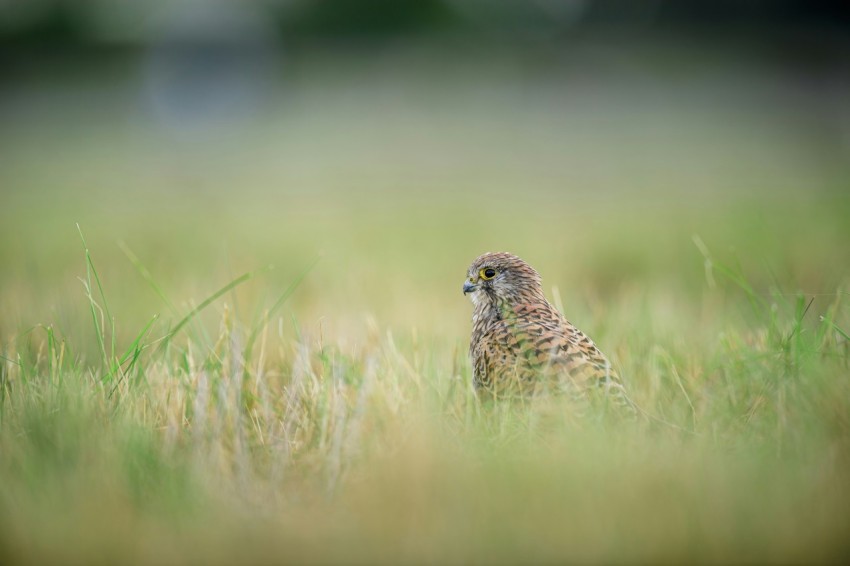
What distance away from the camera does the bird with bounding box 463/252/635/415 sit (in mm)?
2467

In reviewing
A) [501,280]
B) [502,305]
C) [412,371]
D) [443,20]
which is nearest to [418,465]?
[412,371]

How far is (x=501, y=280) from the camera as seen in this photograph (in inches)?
130

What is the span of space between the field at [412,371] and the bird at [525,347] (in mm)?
165

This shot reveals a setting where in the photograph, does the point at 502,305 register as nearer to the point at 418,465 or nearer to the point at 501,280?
the point at 501,280

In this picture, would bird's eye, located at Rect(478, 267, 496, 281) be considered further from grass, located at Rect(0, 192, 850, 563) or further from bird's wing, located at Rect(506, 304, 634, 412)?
grass, located at Rect(0, 192, 850, 563)

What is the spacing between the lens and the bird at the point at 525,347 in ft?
8.09

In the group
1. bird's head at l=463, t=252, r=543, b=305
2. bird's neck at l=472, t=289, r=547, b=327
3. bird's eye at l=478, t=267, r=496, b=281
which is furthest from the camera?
bird's eye at l=478, t=267, r=496, b=281

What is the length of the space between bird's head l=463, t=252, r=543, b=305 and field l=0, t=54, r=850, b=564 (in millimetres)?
316

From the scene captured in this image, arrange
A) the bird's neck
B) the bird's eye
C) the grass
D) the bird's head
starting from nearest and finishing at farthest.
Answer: the grass, the bird's neck, the bird's head, the bird's eye

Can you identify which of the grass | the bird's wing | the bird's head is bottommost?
the grass

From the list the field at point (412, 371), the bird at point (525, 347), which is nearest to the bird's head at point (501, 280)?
the bird at point (525, 347)

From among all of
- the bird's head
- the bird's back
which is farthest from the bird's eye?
the bird's back

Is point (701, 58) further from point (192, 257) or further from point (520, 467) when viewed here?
point (520, 467)

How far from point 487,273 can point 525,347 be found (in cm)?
76
